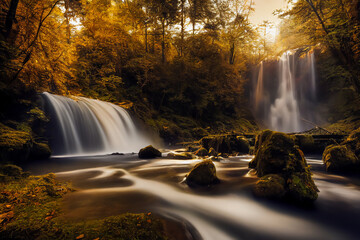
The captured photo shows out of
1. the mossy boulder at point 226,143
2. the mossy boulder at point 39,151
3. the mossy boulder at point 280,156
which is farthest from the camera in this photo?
the mossy boulder at point 226,143

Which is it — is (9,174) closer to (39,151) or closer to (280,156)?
(39,151)

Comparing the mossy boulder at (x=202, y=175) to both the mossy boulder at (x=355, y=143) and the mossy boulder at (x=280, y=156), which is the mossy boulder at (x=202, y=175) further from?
the mossy boulder at (x=355, y=143)

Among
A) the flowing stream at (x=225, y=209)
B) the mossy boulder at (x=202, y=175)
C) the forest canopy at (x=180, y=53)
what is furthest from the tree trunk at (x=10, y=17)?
the mossy boulder at (x=202, y=175)

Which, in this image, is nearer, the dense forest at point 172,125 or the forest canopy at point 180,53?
the dense forest at point 172,125

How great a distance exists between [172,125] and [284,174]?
39.3 feet

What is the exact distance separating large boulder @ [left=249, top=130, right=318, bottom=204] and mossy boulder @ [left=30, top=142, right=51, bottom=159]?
7.13 m

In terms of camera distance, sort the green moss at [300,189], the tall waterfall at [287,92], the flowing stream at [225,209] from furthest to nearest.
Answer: the tall waterfall at [287,92], the green moss at [300,189], the flowing stream at [225,209]

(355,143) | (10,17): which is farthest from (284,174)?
(10,17)

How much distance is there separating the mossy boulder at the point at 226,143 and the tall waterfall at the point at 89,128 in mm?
5160

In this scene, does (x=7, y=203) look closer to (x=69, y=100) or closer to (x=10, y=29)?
(x=10, y=29)

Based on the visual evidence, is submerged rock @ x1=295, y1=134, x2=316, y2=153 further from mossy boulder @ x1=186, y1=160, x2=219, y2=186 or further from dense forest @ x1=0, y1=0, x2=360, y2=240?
mossy boulder @ x1=186, y1=160, x2=219, y2=186

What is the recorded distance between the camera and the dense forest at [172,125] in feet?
7.79

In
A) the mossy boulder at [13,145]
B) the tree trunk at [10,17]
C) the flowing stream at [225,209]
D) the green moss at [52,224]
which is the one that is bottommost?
the flowing stream at [225,209]

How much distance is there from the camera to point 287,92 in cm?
2272
